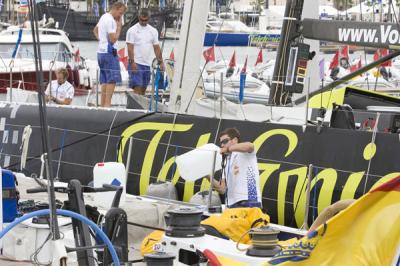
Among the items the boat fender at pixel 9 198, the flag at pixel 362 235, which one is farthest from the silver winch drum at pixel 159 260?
the boat fender at pixel 9 198

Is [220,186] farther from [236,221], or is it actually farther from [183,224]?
[183,224]

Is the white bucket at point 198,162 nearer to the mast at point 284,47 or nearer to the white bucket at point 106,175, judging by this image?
the white bucket at point 106,175

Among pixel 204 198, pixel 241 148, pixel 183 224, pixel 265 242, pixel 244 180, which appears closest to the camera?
pixel 265 242

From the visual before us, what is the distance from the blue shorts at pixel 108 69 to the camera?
41.2ft

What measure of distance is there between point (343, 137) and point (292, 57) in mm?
2088

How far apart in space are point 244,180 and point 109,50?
4.11 metres

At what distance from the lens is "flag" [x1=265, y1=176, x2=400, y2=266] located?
466cm

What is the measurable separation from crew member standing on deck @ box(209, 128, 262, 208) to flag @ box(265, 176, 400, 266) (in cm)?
434

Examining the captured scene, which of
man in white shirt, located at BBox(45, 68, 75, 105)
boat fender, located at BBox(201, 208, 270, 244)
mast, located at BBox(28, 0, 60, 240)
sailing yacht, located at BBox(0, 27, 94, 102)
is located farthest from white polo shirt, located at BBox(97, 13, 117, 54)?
sailing yacht, located at BBox(0, 27, 94, 102)

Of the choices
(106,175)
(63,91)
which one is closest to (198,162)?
(106,175)

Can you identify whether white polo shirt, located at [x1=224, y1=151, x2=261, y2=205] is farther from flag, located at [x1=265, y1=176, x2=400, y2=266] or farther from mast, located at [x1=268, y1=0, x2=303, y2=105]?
flag, located at [x1=265, y1=176, x2=400, y2=266]

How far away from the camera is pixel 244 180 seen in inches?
365

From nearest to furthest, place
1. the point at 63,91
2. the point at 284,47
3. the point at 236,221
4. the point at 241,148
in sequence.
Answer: the point at 236,221 → the point at 241,148 → the point at 284,47 → the point at 63,91

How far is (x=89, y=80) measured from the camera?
23.1 m
